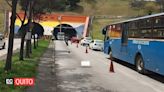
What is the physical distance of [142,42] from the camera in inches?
832

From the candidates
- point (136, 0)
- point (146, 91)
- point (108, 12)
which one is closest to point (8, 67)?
point (146, 91)

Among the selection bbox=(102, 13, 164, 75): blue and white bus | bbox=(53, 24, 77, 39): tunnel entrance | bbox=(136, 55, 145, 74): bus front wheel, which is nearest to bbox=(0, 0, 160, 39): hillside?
bbox=(53, 24, 77, 39): tunnel entrance

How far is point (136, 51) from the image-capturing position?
22188 mm

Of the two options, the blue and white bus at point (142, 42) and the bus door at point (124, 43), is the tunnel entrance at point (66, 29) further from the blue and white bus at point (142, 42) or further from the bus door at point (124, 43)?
the bus door at point (124, 43)

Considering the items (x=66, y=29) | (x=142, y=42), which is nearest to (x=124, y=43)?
(x=142, y=42)

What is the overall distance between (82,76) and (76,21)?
3539 inches

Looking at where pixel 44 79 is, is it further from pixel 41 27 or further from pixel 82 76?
pixel 41 27

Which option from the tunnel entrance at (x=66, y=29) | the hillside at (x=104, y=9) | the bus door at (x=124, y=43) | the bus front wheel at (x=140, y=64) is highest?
the hillside at (x=104, y=9)

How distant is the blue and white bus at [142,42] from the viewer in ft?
60.0

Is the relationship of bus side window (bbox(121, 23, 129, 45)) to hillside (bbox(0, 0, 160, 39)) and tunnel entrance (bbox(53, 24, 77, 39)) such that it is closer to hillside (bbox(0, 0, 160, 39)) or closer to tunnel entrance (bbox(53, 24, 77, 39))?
tunnel entrance (bbox(53, 24, 77, 39))

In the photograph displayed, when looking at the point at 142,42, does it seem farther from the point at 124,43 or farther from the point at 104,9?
the point at 104,9

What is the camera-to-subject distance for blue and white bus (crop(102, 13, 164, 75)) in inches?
720

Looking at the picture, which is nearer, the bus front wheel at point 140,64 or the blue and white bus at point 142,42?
the blue and white bus at point 142,42

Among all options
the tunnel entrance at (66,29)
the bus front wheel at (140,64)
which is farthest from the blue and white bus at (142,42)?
the tunnel entrance at (66,29)
